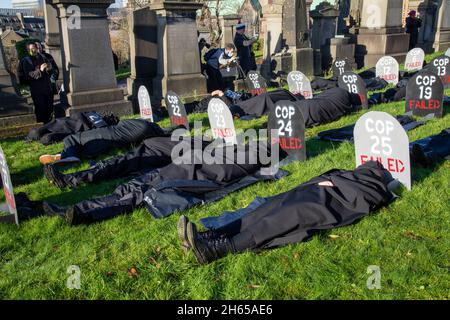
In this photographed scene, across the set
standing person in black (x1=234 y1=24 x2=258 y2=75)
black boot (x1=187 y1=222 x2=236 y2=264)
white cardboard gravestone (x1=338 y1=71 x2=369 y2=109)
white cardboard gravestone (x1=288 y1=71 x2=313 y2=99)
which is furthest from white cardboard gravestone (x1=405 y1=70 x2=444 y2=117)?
standing person in black (x1=234 y1=24 x2=258 y2=75)

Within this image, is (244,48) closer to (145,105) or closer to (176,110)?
(145,105)

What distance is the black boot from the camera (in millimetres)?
3613

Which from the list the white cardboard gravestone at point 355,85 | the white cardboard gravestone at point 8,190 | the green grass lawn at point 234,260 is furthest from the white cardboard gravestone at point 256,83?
the white cardboard gravestone at point 8,190

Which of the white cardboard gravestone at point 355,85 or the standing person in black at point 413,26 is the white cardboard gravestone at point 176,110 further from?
the standing person in black at point 413,26

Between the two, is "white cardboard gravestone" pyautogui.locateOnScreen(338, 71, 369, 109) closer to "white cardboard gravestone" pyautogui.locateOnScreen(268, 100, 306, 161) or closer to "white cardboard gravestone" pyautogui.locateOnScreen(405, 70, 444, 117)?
"white cardboard gravestone" pyautogui.locateOnScreen(405, 70, 444, 117)

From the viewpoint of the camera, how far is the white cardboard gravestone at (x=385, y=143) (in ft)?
15.2

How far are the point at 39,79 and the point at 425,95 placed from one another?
8.34m

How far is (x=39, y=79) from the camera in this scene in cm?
991

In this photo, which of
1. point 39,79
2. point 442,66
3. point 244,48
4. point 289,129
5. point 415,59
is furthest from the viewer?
point 244,48

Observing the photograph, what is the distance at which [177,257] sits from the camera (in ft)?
12.6

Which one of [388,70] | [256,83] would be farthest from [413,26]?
[256,83]

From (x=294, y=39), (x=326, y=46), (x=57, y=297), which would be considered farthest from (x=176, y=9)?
(x=57, y=297)

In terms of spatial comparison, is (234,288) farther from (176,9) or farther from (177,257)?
(176,9)
